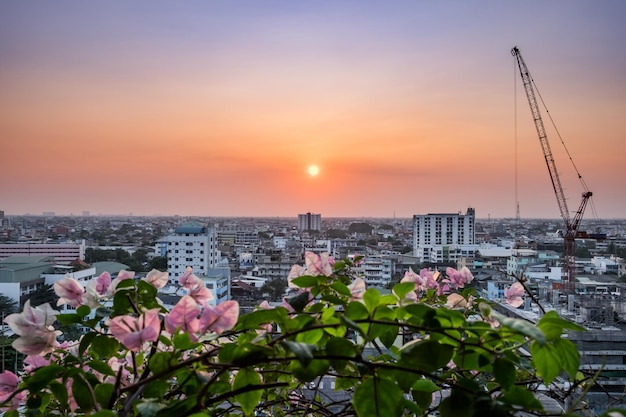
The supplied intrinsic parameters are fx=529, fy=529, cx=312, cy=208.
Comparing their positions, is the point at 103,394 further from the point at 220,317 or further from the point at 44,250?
the point at 44,250

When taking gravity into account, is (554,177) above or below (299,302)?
above

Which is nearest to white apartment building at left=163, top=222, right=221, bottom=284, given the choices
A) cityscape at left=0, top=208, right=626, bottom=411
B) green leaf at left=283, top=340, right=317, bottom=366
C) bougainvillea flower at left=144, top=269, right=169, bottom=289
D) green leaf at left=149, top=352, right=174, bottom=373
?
cityscape at left=0, top=208, right=626, bottom=411

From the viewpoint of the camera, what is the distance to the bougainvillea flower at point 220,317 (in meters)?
0.35

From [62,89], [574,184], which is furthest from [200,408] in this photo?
[574,184]

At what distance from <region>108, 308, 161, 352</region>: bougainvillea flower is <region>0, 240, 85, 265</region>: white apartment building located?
785 inches

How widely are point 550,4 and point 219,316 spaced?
6642 millimetres

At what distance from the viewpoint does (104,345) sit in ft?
1.46

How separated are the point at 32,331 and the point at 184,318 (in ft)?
0.54

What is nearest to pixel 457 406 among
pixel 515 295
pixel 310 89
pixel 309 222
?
pixel 515 295

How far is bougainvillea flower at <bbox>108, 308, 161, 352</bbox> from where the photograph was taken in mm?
348

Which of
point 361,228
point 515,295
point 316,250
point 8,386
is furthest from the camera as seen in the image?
point 361,228

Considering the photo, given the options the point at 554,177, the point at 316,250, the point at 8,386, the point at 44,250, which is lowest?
the point at 44,250

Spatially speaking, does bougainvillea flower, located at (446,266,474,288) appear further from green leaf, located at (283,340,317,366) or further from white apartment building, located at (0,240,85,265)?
white apartment building, located at (0,240,85,265)

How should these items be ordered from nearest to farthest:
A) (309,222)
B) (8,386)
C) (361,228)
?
1. (8,386)
2. (361,228)
3. (309,222)
